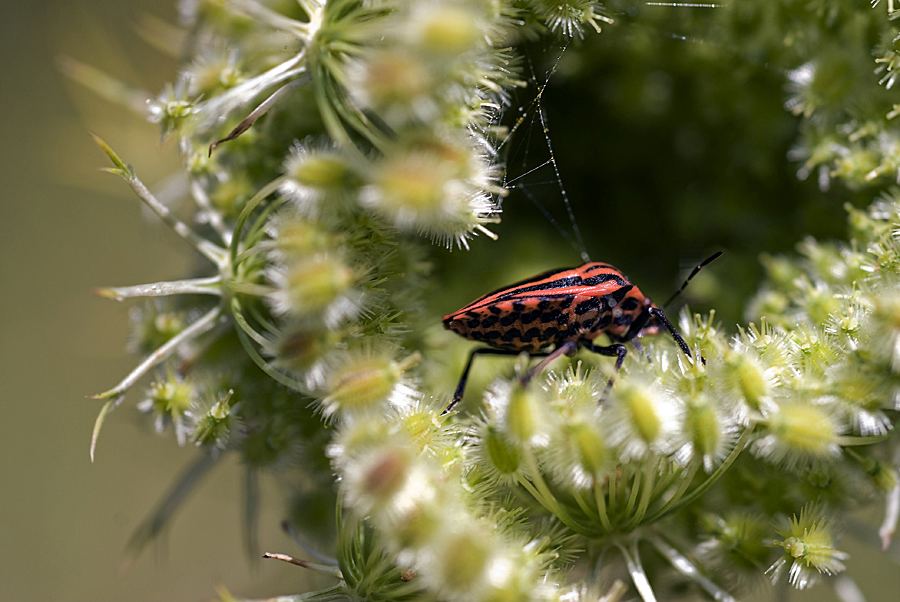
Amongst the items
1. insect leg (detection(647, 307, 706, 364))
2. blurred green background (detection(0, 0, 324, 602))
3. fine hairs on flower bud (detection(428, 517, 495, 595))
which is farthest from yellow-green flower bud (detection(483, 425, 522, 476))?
blurred green background (detection(0, 0, 324, 602))

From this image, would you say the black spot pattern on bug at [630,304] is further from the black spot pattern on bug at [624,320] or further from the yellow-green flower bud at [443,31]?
the yellow-green flower bud at [443,31]

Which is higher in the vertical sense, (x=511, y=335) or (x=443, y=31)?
(x=443, y=31)

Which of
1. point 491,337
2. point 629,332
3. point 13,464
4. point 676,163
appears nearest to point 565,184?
point 676,163

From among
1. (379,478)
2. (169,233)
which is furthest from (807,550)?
(169,233)

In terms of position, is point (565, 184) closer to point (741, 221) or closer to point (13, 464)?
point (741, 221)

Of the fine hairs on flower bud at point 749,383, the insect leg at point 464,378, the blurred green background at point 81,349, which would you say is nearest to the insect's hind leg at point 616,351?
the insect leg at point 464,378

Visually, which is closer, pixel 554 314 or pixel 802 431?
pixel 802 431

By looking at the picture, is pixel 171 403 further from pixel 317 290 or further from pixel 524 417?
pixel 524 417
